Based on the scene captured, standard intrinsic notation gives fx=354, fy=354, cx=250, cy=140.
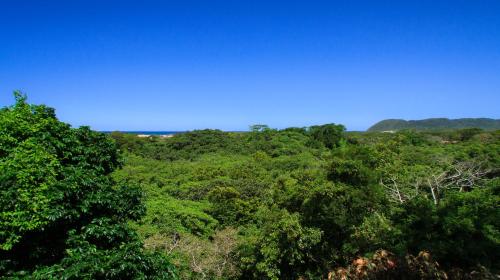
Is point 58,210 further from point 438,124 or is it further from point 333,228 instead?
point 438,124

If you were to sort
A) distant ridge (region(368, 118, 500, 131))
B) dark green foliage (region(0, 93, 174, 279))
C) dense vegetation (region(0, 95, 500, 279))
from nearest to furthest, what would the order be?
1. dark green foliage (region(0, 93, 174, 279))
2. dense vegetation (region(0, 95, 500, 279))
3. distant ridge (region(368, 118, 500, 131))

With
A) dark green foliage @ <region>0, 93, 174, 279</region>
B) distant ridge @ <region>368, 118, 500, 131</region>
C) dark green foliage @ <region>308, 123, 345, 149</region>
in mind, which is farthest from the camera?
distant ridge @ <region>368, 118, 500, 131</region>

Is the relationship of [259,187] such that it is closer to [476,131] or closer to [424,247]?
[424,247]

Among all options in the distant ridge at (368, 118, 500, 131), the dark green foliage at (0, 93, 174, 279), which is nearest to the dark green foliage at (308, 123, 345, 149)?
the dark green foliage at (0, 93, 174, 279)

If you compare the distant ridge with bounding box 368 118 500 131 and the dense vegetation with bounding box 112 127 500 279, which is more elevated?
the distant ridge with bounding box 368 118 500 131

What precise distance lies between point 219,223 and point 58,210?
13129 mm

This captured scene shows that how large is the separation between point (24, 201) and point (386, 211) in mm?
12936

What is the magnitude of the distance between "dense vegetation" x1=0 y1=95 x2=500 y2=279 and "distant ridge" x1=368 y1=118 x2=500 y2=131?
6026 inches

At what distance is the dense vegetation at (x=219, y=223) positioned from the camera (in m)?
7.07

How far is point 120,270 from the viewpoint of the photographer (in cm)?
629

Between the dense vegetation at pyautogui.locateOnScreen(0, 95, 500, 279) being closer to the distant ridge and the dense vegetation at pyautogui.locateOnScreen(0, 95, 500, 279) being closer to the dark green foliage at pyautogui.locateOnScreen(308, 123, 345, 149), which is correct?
the dark green foliage at pyautogui.locateOnScreen(308, 123, 345, 149)

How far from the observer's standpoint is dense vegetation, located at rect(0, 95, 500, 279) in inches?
278

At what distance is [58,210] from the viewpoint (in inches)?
280

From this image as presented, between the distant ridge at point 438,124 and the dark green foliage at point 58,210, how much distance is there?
163878 mm
